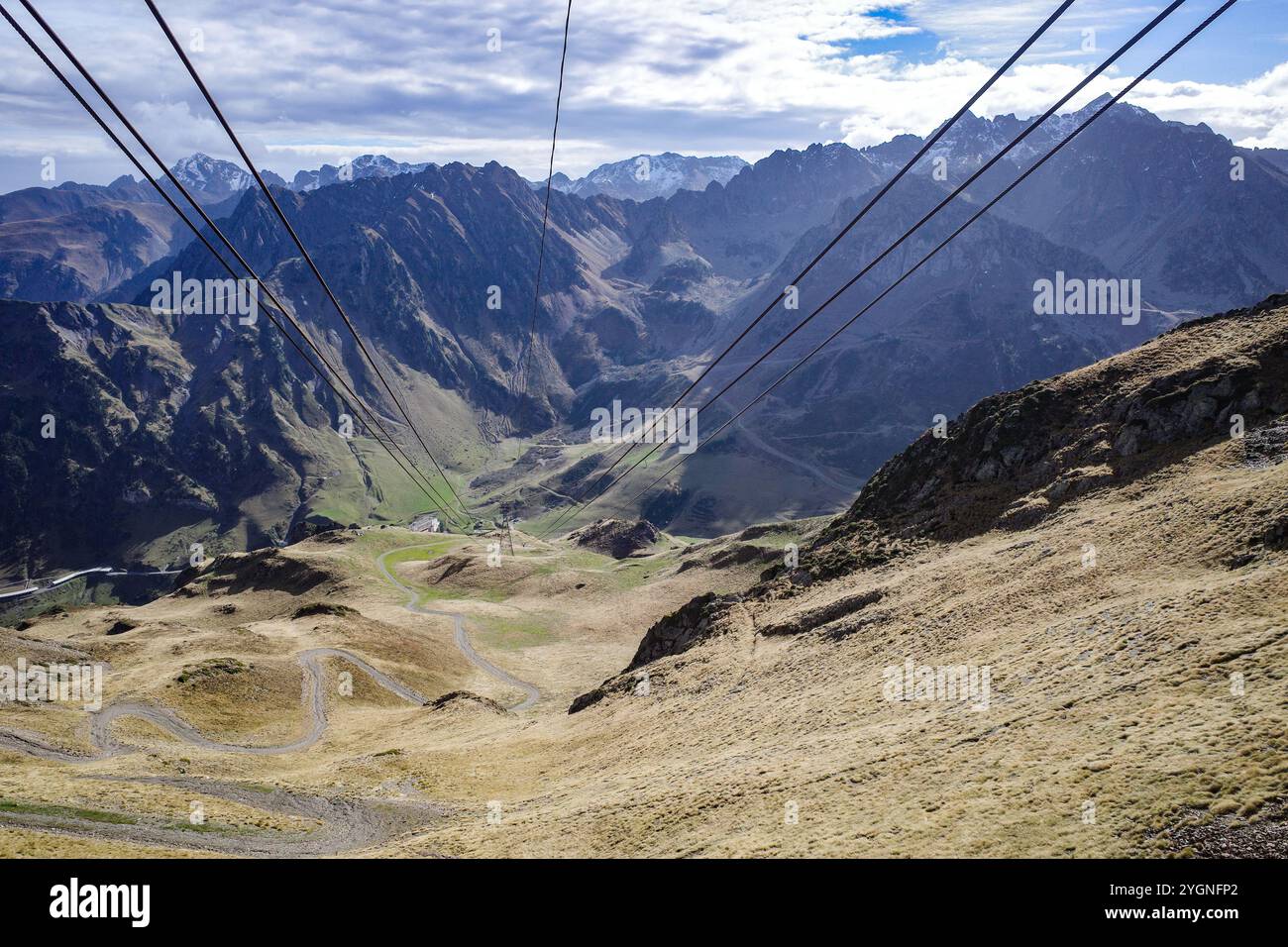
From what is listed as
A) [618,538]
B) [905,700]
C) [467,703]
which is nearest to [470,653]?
[467,703]

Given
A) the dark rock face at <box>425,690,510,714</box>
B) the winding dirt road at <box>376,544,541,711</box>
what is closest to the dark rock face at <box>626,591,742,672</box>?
the dark rock face at <box>425,690,510,714</box>

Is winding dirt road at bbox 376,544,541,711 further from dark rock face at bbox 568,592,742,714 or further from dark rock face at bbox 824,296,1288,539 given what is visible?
dark rock face at bbox 824,296,1288,539

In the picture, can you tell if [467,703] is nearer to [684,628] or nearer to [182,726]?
[684,628]


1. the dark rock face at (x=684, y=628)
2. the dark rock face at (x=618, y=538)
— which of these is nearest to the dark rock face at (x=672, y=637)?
the dark rock face at (x=684, y=628)

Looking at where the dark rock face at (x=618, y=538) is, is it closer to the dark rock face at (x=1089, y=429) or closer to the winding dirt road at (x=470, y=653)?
the winding dirt road at (x=470, y=653)

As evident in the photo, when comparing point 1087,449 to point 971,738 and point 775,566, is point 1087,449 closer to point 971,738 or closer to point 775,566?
point 775,566
